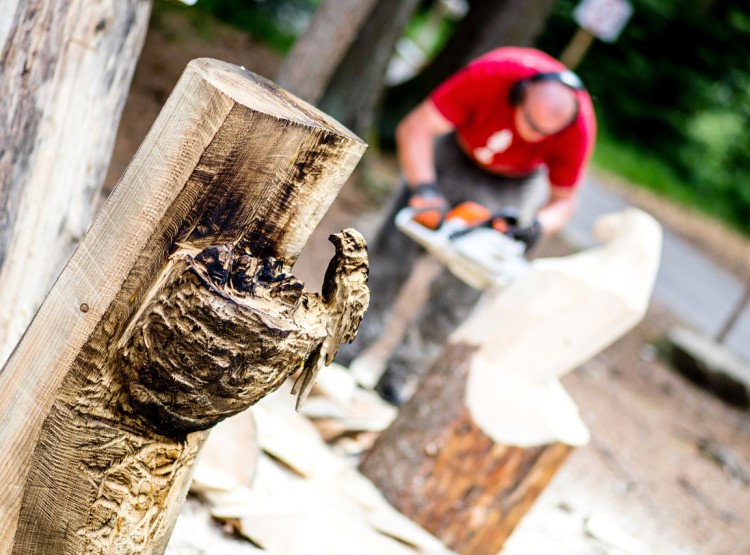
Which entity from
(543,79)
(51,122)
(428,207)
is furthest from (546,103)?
(51,122)

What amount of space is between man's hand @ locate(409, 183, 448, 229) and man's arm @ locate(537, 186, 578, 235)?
482 mm

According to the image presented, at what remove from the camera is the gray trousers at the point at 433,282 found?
10.8 feet

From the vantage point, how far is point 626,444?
14.3ft

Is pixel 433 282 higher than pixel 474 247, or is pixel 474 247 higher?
pixel 474 247

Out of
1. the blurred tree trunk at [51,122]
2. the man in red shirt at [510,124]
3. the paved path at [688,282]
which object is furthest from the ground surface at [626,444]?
the blurred tree trunk at [51,122]

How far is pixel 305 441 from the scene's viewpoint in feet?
8.69

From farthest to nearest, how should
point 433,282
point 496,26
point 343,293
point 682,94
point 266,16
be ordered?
point 682,94
point 266,16
point 496,26
point 433,282
point 343,293

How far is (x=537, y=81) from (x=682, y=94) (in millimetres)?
13590

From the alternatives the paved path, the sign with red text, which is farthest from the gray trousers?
the paved path

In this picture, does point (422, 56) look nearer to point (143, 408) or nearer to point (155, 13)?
point (155, 13)

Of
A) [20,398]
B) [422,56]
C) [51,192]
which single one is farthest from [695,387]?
[422,56]

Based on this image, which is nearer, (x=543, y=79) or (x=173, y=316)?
(x=173, y=316)

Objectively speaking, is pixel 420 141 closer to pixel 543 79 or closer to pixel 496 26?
pixel 543 79

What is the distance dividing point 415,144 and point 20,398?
200 centimetres
